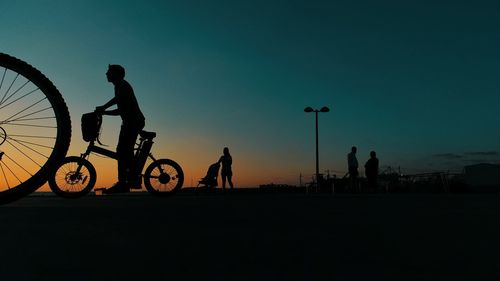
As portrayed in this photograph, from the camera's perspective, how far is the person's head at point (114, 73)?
7.96 meters

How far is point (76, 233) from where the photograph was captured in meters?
3.74

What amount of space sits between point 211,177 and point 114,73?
34.9 feet

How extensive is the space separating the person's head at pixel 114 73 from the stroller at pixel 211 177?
34.4 feet

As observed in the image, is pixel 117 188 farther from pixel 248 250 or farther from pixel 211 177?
pixel 211 177

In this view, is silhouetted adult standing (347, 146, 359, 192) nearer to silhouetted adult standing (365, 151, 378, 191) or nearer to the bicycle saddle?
silhouetted adult standing (365, 151, 378, 191)

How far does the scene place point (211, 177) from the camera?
60.2 feet

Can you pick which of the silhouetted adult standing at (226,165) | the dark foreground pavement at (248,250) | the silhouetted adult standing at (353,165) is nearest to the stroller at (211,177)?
the silhouetted adult standing at (226,165)

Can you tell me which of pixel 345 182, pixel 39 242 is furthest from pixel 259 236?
pixel 345 182

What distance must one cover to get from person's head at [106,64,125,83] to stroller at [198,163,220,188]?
413 inches

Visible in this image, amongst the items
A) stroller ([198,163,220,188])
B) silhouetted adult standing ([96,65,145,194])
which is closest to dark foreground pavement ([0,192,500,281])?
silhouetted adult standing ([96,65,145,194])

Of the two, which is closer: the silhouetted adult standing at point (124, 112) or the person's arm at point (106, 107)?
the silhouetted adult standing at point (124, 112)

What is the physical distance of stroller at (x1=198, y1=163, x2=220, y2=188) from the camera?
719 inches

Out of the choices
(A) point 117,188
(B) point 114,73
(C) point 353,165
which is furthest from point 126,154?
(C) point 353,165

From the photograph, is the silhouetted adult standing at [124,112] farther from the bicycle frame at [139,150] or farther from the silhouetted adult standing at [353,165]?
the silhouetted adult standing at [353,165]
